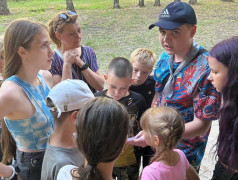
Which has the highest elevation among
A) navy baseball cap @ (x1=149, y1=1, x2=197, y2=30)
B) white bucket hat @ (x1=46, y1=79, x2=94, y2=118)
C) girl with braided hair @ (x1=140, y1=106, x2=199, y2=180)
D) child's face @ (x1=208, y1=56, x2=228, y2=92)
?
navy baseball cap @ (x1=149, y1=1, x2=197, y2=30)

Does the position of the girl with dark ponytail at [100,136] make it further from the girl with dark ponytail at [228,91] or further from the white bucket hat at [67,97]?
the girl with dark ponytail at [228,91]

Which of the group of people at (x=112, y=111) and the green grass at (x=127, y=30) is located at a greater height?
the group of people at (x=112, y=111)

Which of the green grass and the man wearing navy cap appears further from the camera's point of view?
the green grass

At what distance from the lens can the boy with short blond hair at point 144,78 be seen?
2.21 meters

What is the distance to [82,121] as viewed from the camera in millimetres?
1122

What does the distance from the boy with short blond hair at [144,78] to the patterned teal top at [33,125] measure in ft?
2.76

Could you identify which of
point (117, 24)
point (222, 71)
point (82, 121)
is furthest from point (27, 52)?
point (117, 24)

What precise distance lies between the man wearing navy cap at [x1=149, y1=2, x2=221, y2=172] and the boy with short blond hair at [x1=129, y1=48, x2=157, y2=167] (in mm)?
352

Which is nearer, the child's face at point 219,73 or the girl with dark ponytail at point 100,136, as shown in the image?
the girl with dark ponytail at point 100,136

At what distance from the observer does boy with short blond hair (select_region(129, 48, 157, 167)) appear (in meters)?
2.21

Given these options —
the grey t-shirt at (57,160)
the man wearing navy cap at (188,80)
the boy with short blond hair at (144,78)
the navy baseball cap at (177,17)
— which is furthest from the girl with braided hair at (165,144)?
the boy with short blond hair at (144,78)

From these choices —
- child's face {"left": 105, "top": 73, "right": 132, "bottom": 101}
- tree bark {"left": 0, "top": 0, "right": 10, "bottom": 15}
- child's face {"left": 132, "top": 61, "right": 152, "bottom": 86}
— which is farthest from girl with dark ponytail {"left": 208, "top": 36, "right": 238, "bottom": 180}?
tree bark {"left": 0, "top": 0, "right": 10, "bottom": 15}

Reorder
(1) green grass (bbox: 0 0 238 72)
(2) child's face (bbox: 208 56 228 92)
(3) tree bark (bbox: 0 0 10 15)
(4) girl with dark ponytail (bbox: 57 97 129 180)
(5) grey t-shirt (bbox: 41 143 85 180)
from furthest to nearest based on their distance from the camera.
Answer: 1. (3) tree bark (bbox: 0 0 10 15)
2. (1) green grass (bbox: 0 0 238 72)
3. (2) child's face (bbox: 208 56 228 92)
4. (5) grey t-shirt (bbox: 41 143 85 180)
5. (4) girl with dark ponytail (bbox: 57 97 129 180)

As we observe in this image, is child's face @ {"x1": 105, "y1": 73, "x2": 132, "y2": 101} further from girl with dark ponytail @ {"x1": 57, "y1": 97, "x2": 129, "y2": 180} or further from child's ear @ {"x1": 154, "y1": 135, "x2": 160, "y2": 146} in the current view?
girl with dark ponytail @ {"x1": 57, "y1": 97, "x2": 129, "y2": 180}
